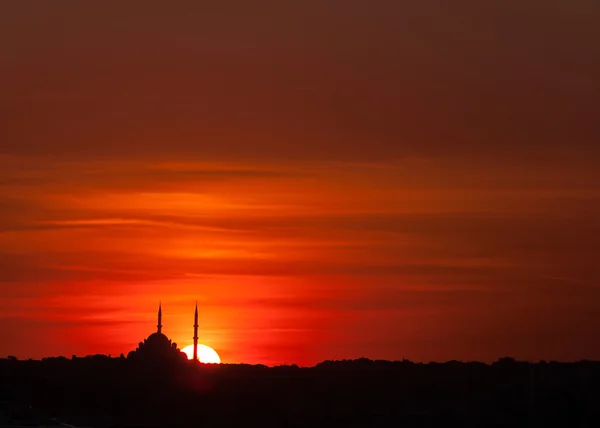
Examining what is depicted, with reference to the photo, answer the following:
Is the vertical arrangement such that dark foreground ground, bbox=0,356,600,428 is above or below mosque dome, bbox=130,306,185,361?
below

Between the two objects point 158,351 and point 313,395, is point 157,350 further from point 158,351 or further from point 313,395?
point 313,395

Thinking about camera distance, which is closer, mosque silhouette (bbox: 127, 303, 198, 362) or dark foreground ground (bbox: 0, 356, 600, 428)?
dark foreground ground (bbox: 0, 356, 600, 428)

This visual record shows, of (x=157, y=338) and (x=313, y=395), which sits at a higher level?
(x=157, y=338)

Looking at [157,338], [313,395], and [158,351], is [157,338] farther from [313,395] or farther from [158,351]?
[313,395]

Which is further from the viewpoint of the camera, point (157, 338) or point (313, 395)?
point (157, 338)

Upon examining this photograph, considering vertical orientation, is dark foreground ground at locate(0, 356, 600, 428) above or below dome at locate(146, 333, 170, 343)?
below

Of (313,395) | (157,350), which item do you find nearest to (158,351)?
(157,350)

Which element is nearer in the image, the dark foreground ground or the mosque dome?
the dark foreground ground

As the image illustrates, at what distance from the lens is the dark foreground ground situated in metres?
68.9

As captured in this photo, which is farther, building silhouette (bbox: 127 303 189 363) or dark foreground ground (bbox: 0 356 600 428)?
building silhouette (bbox: 127 303 189 363)

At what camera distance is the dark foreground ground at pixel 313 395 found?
68.9 meters

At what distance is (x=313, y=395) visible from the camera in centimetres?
7750

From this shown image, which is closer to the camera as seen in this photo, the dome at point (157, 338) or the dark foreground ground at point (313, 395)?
the dark foreground ground at point (313, 395)

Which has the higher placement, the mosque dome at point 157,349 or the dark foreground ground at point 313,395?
the mosque dome at point 157,349
